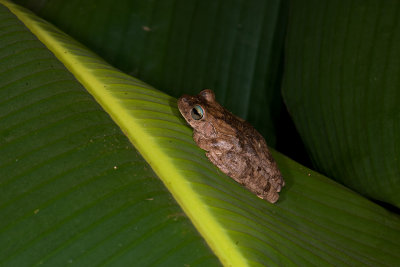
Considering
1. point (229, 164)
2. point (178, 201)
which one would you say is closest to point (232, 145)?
point (229, 164)

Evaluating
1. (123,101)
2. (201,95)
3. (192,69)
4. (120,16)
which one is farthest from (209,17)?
(123,101)

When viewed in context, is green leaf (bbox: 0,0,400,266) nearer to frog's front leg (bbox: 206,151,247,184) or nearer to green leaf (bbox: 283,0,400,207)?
frog's front leg (bbox: 206,151,247,184)

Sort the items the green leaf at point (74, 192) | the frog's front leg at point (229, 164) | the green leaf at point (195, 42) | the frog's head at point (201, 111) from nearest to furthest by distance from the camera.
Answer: the green leaf at point (74, 192) → the frog's front leg at point (229, 164) → the frog's head at point (201, 111) → the green leaf at point (195, 42)

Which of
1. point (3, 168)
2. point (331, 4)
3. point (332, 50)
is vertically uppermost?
point (331, 4)

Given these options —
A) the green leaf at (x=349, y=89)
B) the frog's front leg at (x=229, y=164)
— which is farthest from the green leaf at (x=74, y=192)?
the green leaf at (x=349, y=89)

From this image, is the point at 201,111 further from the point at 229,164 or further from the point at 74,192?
the point at 74,192

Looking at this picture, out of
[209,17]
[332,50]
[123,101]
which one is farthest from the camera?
[209,17]

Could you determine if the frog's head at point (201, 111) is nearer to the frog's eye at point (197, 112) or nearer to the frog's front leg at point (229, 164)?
the frog's eye at point (197, 112)

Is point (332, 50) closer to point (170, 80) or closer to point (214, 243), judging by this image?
point (170, 80)
